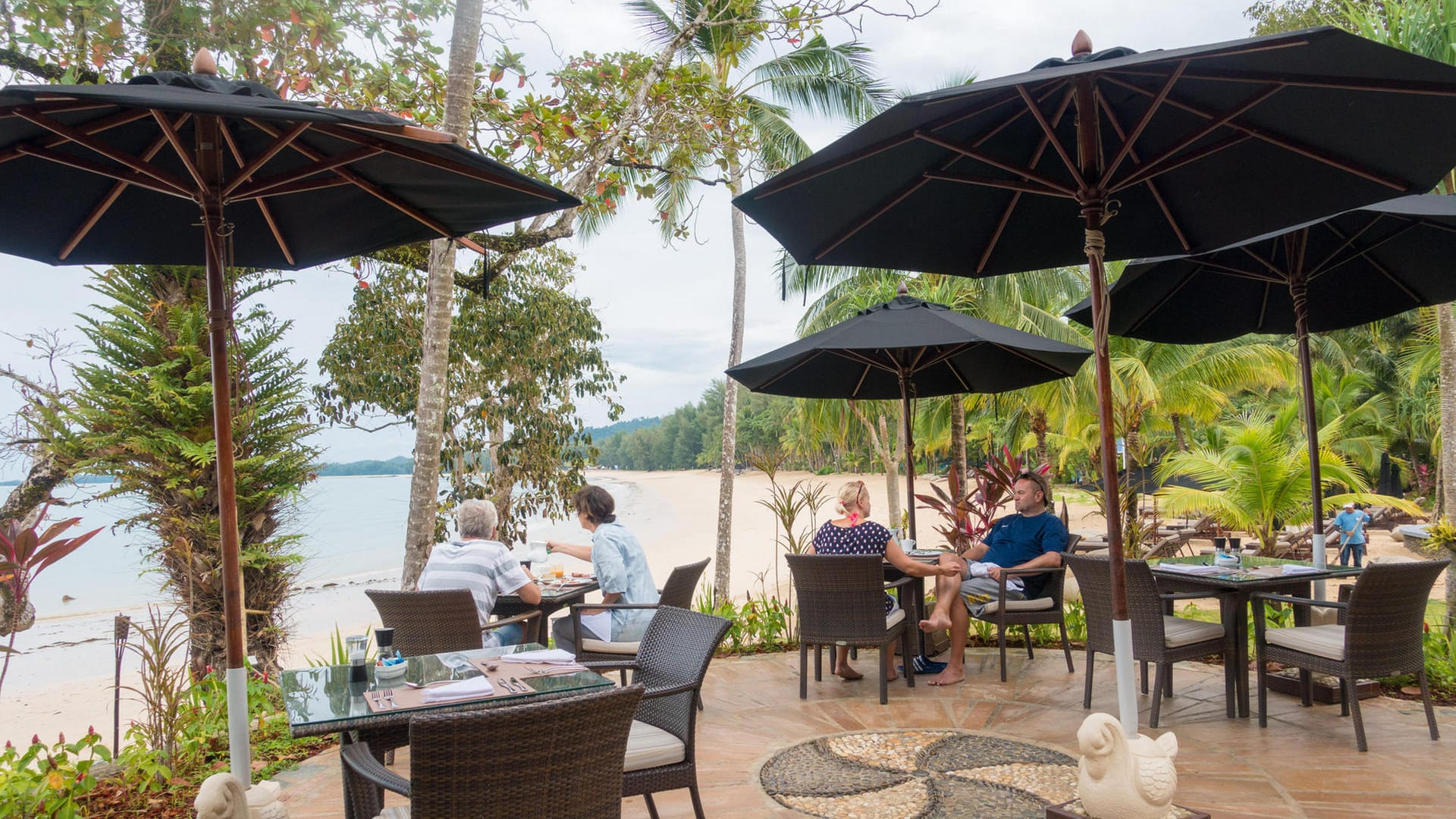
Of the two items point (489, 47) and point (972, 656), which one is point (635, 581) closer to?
point (972, 656)

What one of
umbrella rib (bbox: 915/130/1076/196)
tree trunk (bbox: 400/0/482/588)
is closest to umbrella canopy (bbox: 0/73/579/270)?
umbrella rib (bbox: 915/130/1076/196)

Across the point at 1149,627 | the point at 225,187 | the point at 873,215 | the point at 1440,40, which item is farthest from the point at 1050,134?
the point at 1440,40

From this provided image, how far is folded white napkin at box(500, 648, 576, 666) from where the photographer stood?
302 centimetres

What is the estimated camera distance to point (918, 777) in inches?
141

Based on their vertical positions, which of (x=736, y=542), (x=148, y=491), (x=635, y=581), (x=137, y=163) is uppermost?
(x=137, y=163)

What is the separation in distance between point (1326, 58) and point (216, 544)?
20.6 ft

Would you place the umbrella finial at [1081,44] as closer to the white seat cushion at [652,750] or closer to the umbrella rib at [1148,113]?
the umbrella rib at [1148,113]

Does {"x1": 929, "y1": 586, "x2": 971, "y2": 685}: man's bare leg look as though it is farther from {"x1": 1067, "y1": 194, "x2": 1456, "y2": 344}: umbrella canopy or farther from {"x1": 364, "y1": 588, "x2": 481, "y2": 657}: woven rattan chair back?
{"x1": 364, "y1": 588, "x2": 481, "y2": 657}: woven rattan chair back

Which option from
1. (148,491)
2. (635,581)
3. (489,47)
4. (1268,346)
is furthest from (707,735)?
(1268,346)

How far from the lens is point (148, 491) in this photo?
18.1 ft

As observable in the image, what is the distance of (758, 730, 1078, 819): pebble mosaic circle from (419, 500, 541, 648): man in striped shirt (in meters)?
1.52

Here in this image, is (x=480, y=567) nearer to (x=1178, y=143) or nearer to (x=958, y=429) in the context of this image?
(x=1178, y=143)

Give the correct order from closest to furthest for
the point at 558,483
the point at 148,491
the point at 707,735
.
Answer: the point at 707,735
the point at 148,491
the point at 558,483

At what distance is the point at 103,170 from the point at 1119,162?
333cm
